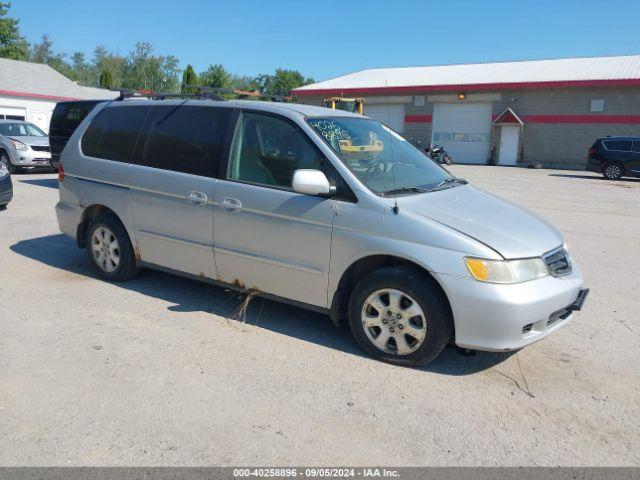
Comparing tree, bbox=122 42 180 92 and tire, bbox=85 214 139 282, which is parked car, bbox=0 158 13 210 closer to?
tire, bbox=85 214 139 282

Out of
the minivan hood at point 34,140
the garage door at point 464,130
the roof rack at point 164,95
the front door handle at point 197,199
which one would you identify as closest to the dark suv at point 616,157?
the garage door at point 464,130

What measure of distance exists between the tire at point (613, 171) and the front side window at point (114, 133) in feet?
70.1

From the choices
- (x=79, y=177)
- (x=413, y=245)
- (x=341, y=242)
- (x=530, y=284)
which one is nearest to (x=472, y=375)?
(x=530, y=284)

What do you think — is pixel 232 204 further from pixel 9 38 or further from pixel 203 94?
pixel 9 38

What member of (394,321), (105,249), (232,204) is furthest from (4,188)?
(394,321)

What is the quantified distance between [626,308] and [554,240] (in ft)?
6.24

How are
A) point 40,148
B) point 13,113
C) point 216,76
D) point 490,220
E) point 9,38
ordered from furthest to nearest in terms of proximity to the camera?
1. point 216,76
2. point 9,38
3. point 13,113
4. point 40,148
5. point 490,220

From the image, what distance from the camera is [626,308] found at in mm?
5543

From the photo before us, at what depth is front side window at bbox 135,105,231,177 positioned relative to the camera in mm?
4996

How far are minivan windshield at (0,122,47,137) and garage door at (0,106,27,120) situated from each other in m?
19.2

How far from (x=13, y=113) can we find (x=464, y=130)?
92.6 ft

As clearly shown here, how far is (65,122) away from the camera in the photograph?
13727 mm

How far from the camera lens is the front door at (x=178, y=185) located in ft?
16.3

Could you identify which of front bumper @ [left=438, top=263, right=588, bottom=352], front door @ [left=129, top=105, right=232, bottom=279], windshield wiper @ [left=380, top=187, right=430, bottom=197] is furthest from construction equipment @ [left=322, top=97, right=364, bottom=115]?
front bumper @ [left=438, top=263, right=588, bottom=352]
